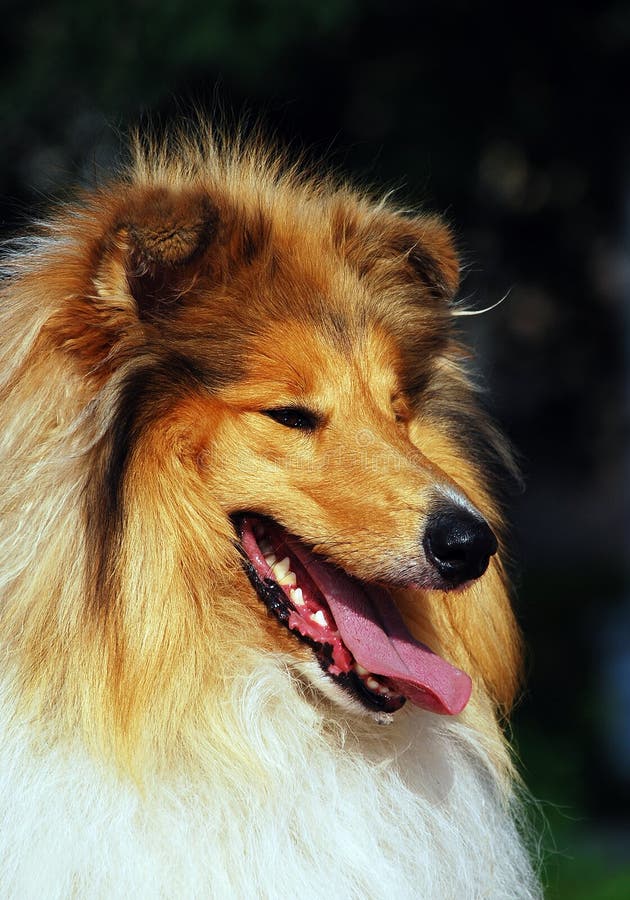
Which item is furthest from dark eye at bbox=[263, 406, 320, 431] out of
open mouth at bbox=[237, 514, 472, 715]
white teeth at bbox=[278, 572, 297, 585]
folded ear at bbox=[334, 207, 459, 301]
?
folded ear at bbox=[334, 207, 459, 301]

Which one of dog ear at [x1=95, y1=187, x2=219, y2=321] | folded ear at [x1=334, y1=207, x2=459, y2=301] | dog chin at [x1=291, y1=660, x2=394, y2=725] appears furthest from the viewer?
folded ear at [x1=334, y1=207, x2=459, y2=301]

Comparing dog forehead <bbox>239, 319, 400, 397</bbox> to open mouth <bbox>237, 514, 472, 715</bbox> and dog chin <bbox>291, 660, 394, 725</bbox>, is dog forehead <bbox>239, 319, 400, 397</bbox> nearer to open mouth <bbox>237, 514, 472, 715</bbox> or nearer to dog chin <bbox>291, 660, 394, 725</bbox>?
open mouth <bbox>237, 514, 472, 715</bbox>

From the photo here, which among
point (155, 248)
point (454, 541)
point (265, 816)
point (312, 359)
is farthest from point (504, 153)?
point (265, 816)

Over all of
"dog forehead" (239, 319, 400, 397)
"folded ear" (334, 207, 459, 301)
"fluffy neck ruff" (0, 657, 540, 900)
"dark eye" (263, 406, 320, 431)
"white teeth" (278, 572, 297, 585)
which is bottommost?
"fluffy neck ruff" (0, 657, 540, 900)

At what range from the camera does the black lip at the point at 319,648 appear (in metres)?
2.92

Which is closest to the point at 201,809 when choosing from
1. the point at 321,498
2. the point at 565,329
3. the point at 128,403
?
the point at 321,498

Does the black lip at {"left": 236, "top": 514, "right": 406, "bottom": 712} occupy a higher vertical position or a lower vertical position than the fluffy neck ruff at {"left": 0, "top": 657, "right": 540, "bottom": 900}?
higher

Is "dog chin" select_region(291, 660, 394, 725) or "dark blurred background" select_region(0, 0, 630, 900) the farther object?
"dark blurred background" select_region(0, 0, 630, 900)

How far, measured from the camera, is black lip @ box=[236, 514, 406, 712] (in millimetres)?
2918

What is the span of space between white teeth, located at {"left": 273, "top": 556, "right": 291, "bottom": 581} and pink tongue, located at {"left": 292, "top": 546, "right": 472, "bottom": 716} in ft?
0.15

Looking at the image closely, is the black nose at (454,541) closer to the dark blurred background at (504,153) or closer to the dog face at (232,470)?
the dog face at (232,470)

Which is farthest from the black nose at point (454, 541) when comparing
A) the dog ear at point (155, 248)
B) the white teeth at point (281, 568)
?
the dog ear at point (155, 248)

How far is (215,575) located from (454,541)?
1.97 ft

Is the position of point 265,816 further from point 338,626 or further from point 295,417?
point 295,417
